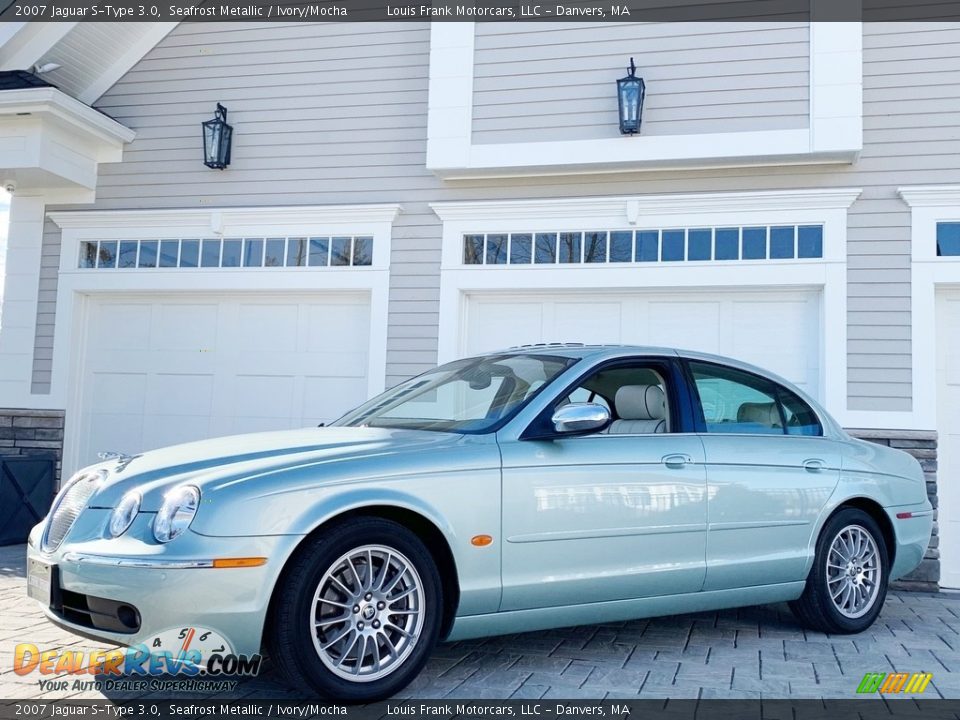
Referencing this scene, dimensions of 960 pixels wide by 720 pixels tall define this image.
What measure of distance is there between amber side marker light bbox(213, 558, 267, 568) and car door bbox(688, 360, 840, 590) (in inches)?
90.0

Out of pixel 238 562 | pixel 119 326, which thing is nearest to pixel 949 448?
pixel 238 562

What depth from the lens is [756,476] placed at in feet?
15.6

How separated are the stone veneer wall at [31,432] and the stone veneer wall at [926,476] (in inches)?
295

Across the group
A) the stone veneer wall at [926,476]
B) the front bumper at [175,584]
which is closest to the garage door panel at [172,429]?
the front bumper at [175,584]

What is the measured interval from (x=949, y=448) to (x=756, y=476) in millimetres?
3427

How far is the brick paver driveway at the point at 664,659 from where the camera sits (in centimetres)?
385

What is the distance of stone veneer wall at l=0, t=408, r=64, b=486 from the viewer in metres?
8.80

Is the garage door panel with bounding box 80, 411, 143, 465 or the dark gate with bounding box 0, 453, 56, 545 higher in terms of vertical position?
the garage door panel with bounding box 80, 411, 143, 465

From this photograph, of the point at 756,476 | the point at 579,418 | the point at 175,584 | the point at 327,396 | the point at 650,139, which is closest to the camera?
the point at 175,584

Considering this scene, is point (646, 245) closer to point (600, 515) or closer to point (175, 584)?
point (600, 515)

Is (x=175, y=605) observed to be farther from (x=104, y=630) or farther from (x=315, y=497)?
(x=315, y=497)

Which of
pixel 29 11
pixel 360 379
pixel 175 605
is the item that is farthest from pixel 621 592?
pixel 29 11

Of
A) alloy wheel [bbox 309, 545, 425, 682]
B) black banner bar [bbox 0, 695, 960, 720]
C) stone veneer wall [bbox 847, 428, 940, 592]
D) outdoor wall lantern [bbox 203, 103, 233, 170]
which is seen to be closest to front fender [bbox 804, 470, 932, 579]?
black banner bar [bbox 0, 695, 960, 720]

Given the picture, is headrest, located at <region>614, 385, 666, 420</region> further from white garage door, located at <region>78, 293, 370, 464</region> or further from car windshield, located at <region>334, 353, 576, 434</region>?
white garage door, located at <region>78, 293, 370, 464</region>
